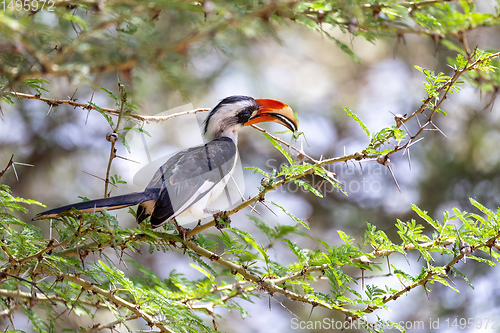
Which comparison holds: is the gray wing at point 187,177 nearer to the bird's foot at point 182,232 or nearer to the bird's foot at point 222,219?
the bird's foot at point 182,232

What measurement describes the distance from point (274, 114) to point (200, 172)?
0.83 m

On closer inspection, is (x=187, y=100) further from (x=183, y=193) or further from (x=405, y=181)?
(x=405, y=181)

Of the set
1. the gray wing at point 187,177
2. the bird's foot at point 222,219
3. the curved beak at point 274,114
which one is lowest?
the gray wing at point 187,177

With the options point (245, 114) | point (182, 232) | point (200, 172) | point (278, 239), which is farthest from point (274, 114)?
point (278, 239)

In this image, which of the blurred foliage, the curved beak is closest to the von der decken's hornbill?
the curved beak

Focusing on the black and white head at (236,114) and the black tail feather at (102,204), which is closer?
the black tail feather at (102,204)

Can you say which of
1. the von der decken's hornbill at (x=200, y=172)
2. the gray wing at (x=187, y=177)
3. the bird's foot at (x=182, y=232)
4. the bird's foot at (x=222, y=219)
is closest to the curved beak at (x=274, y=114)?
the von der decken's hornbill at (x=200, y=172)

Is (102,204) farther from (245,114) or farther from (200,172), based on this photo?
(245,114)

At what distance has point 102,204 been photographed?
2.63 m

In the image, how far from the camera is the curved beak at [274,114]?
12.3ft

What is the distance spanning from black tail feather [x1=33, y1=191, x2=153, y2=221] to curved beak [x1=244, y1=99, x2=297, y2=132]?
1.06m

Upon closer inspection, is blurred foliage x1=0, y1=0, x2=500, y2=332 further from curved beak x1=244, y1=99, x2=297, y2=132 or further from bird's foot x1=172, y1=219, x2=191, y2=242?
curved beak x1=244, y1=99, x2=297, y2=132

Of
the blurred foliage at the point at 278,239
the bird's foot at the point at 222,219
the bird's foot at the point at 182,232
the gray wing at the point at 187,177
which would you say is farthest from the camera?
the gray wing at the point at 187,177

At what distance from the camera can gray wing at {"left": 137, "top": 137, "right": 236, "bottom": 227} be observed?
3.02 m
